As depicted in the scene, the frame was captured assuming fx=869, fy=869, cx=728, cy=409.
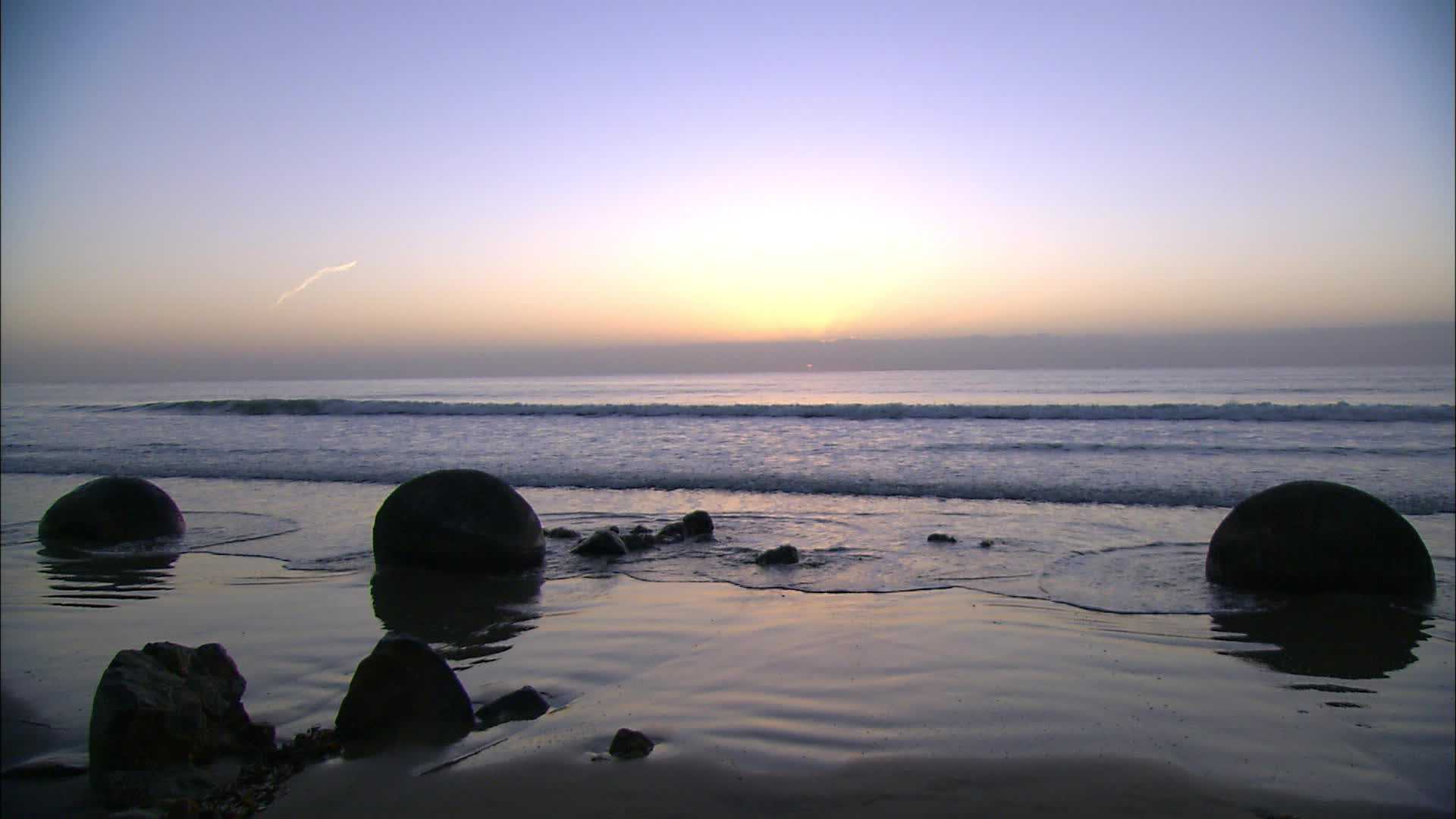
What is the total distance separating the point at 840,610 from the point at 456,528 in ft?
13.0

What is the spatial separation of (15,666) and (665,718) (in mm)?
4381

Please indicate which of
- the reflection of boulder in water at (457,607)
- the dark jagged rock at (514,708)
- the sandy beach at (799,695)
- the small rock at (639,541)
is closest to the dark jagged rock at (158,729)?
the sandy beach at (799,695)

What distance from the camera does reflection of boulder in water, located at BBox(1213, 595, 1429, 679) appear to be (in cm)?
566

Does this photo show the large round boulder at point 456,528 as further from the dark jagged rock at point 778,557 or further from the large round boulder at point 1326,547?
the large round boulder at point 1326,547

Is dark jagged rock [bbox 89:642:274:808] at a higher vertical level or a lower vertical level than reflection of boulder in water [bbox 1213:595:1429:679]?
higher

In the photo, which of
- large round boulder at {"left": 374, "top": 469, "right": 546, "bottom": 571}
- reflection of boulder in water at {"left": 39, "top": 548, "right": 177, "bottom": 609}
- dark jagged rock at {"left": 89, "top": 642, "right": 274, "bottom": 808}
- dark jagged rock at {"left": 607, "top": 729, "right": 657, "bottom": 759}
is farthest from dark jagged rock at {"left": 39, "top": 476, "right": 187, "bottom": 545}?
dark jagged rock at {"left": 607, "top": 729, "right": 657, "bottom": 759}

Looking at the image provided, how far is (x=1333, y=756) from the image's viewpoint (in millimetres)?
4230

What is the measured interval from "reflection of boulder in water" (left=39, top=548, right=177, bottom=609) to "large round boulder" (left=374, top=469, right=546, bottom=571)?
6.60 feet

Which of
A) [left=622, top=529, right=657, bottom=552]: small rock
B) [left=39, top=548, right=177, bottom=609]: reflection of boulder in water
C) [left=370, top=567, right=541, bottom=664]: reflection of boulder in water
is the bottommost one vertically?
[left=370, top=567, right=541, bottom=664]: reflection of boulder in water

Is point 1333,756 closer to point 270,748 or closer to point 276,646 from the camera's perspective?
point 270,748

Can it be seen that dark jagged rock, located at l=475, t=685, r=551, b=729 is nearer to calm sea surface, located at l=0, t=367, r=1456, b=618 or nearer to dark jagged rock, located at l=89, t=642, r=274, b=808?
dark jagged rock, located at l=89, t=642, r=274, b=808

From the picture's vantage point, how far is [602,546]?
30.7ft

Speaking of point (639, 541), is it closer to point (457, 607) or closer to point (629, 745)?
point (457, 607)

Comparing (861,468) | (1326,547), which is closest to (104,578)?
(1326,547)
